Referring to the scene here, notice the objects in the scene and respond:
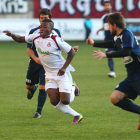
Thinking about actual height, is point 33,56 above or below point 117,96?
above

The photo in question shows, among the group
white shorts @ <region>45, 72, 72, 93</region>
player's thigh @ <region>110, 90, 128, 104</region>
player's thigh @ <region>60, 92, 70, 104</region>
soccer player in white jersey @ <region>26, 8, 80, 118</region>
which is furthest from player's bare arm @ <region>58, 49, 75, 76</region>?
player's thigh @ <region>110, 90, 128, 104</region>

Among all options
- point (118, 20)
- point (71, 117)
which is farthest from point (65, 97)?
point (118, 20)

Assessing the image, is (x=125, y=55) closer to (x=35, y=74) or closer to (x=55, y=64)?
(x=55, y=64)

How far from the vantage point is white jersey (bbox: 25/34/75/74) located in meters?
7.21

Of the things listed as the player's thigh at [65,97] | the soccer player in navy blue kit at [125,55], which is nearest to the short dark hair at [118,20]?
the soccer player in navy blue kit at [125,55]

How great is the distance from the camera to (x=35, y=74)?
845cm

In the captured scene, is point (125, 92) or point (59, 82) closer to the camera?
point (125, 92)

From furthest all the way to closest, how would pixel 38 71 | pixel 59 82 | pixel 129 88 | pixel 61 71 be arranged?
pixel 38 71
pixel 59 82
pixel 61 71
pixel 129 88

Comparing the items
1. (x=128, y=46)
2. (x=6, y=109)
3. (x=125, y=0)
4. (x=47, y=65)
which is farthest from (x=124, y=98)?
(x=125, y=0)

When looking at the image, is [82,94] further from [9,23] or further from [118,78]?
[9,23]

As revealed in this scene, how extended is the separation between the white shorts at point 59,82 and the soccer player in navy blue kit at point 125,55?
3.00 ft

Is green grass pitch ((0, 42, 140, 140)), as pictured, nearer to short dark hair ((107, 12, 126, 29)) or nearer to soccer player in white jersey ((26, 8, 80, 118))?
soccer player in white jersey ((26, 8, 80, 118))

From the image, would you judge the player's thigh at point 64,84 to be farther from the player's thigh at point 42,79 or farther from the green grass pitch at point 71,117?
the player's thigh at point 42,79

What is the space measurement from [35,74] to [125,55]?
2.60m
